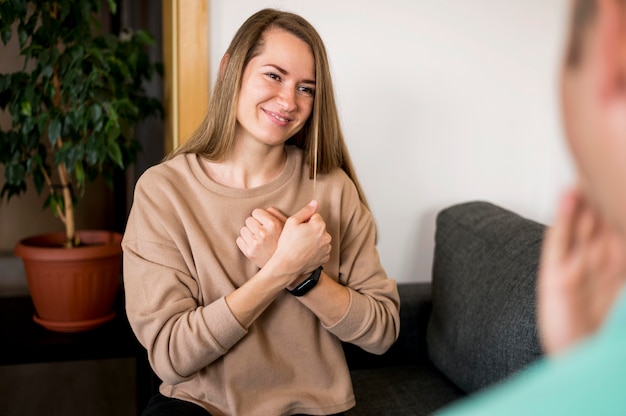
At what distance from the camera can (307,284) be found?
4.28 ft

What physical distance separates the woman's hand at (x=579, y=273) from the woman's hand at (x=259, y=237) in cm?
99

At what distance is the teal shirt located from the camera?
10.6 inches

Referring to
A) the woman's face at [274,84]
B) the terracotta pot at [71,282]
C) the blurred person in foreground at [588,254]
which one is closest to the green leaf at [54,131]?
the terracotta pot at [71,282]

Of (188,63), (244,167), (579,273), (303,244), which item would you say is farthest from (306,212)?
(579,273)

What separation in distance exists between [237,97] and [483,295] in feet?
2.43

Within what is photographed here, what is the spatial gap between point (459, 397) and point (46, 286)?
3.59 feet

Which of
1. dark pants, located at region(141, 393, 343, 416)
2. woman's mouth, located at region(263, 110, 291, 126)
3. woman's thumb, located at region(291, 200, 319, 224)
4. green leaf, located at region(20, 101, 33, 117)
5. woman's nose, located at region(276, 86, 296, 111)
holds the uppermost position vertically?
woman's nose, located at region(276, 86, 296, 111)

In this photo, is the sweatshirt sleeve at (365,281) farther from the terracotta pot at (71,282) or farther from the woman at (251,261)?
the terracotta pot at (71,282)

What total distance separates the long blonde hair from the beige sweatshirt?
0.06 m

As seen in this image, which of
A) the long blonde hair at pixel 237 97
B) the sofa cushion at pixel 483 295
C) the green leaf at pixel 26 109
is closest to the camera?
the long blonde hair at pixel 237 97

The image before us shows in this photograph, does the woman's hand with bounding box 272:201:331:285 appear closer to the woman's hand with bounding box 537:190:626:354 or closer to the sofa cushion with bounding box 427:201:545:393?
the sofa cushion with bounding box 427:201:545:393

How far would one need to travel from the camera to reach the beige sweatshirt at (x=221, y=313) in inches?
49.9

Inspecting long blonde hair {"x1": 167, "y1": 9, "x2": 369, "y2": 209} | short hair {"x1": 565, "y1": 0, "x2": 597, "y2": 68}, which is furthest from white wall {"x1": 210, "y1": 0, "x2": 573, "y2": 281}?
short hair {"x1": 565, "y1": 0, "x2": 597, "y2": 68}

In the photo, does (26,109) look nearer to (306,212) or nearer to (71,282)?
(71,282)
